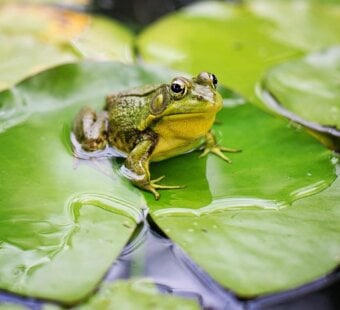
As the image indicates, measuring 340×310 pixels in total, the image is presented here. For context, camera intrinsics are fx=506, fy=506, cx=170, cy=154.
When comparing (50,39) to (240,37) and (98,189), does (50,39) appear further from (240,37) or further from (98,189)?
(98,189)

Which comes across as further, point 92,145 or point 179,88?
point 92,145

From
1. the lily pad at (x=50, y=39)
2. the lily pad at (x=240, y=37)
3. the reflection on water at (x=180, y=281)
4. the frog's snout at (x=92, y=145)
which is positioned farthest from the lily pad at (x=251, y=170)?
the lily pad at (x=50, y=39)

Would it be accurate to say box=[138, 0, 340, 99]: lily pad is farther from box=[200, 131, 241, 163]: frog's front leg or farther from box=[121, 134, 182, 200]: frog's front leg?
box=[121, 134, 182, 200]: frog's front leg

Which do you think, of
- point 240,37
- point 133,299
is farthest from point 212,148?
point 240,37

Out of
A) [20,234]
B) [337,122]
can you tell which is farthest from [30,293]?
[337,122]

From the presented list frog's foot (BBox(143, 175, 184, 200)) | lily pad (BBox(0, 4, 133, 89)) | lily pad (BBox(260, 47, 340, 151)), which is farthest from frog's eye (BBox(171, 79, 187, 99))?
lily pad (BBox(0, 4, 133, 89))

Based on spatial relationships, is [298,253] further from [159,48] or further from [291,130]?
[159,48]
